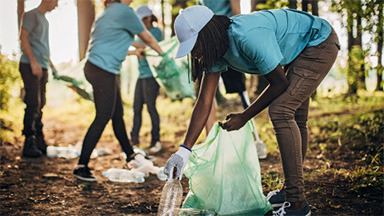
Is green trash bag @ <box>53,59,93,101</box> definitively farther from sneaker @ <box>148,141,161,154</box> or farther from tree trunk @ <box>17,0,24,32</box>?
sneaker @ <box>148,141,161,154</box>

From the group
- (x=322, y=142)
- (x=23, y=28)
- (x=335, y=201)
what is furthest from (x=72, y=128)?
(x=335, y=201)

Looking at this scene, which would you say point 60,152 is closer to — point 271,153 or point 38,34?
point 38,34

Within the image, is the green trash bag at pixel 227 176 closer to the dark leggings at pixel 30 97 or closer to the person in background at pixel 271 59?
the person in background at pixel 271 59

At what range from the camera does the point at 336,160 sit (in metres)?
3.69

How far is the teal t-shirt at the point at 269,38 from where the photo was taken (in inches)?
76.3

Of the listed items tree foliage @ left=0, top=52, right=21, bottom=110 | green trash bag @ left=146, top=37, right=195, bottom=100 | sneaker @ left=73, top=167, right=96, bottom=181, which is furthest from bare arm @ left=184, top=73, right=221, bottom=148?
tree foliage @ left=0, top=52, right=21, bottom=110

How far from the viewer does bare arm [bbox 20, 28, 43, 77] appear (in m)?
3.97

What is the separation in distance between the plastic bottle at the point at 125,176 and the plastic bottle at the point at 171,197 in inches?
43.4

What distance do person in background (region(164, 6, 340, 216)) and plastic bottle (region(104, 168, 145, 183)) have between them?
1.31 m

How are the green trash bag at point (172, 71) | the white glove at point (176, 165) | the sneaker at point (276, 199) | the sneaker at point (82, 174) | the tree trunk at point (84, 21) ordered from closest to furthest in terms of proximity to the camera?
the white glove at point (176, 165)
the sneaker at point (276, 199)
the sneaker at point (82, 174)
the green trash bag at point (172, 71)
the tree trunk at point (84, 21)

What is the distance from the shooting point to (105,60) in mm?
3385

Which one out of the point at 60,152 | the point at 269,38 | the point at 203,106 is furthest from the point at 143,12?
the point at 269,38

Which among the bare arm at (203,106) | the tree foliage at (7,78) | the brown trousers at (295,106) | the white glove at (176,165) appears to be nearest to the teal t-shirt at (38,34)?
the tree foliage at (7,78)

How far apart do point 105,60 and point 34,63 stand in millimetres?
1160
